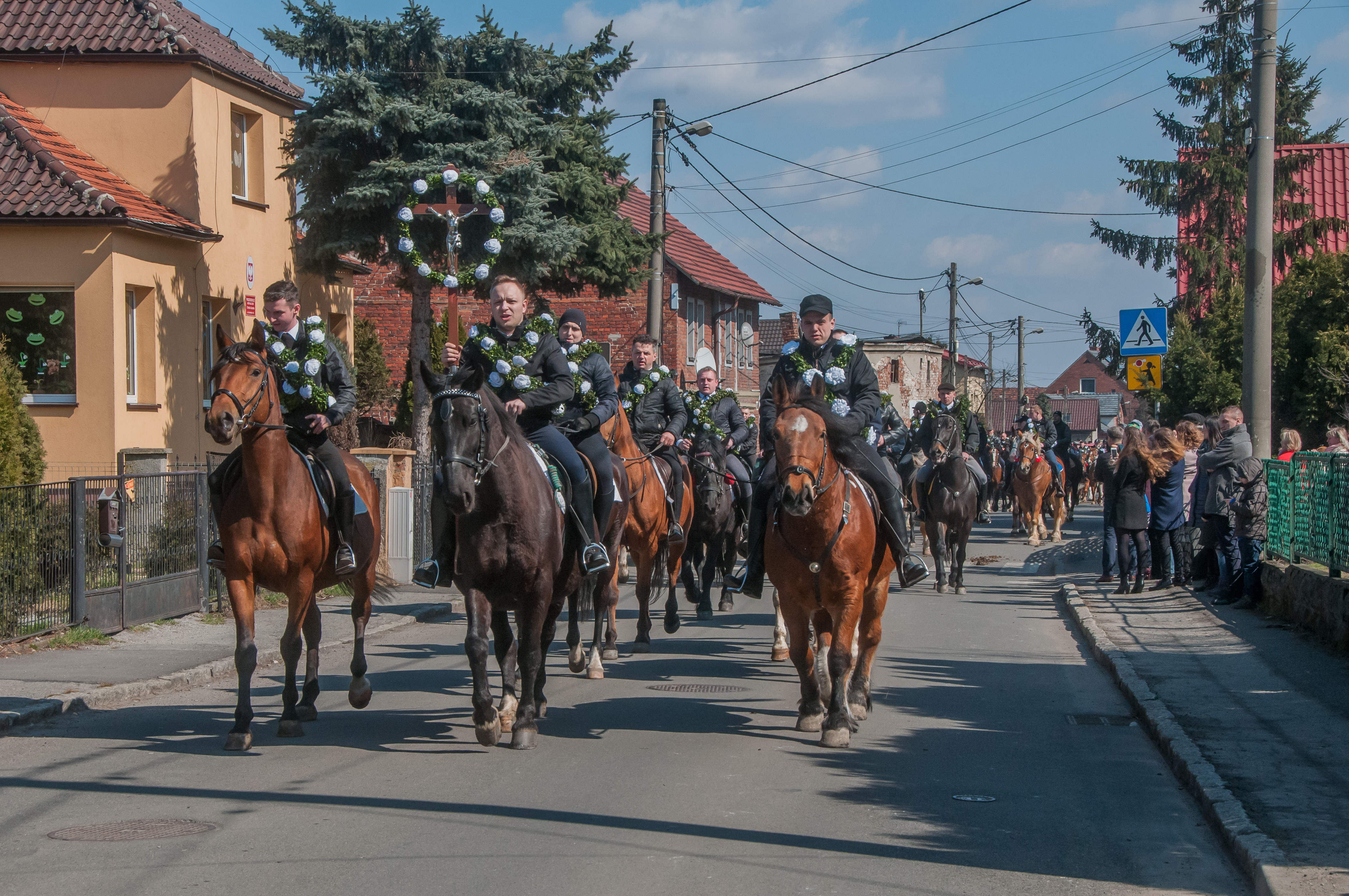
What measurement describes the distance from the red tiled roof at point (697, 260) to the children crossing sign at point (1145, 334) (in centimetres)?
2357

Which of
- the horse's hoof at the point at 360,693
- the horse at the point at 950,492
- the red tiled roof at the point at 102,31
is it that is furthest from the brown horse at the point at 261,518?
the red tiled roof at the point at 102,31

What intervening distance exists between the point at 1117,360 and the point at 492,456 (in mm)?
33573

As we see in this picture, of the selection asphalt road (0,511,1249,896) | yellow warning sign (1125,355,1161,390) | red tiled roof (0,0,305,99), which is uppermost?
red tiled roof (0,0,305,99)

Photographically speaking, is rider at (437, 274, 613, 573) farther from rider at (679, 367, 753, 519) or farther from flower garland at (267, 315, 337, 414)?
rider at (679, 367, 753, 519)

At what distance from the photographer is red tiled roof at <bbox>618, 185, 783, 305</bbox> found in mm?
43125

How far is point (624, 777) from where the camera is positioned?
7184mm

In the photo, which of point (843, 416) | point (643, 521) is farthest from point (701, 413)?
point (843, 416)

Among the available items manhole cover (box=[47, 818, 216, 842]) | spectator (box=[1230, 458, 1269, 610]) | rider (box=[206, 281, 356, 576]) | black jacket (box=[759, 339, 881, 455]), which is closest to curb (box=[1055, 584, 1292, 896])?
black jacket (box=[759, 339, 881, 455])

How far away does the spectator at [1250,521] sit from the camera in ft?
46.3

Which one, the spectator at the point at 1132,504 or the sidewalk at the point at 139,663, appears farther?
the spectator at the point at 1132,504

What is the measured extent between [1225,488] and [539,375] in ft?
31.1

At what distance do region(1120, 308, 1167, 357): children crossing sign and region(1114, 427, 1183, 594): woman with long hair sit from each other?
3.77ft

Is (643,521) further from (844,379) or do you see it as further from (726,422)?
(844,379)

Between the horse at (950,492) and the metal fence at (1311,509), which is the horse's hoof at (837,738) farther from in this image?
the horse at (950,492)
